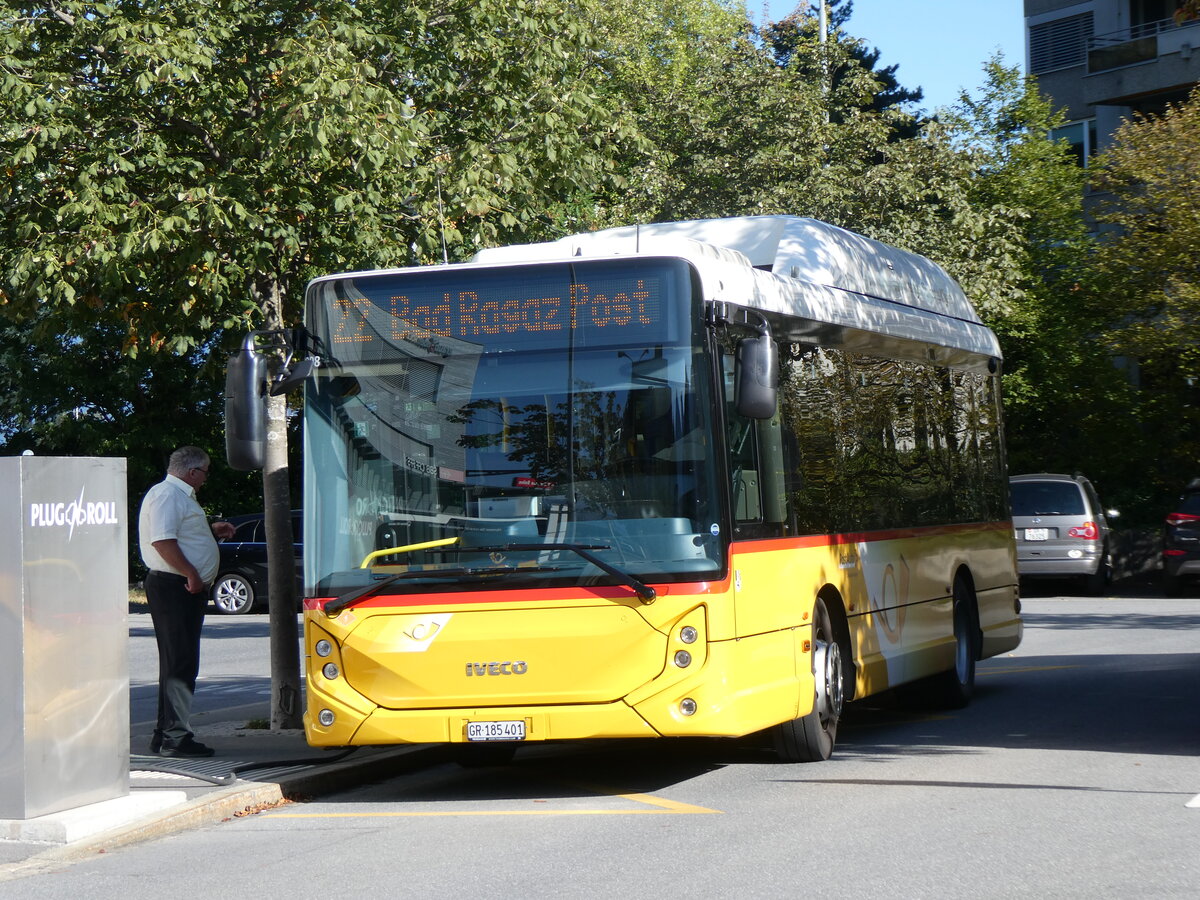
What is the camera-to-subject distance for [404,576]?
8.88 metres

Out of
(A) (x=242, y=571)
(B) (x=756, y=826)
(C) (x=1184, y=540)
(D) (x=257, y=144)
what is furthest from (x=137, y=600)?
(B) (x=756, y=826)

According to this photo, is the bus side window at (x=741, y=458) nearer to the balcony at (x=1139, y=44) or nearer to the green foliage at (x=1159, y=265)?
the green foliage at (x=1159, y=265)

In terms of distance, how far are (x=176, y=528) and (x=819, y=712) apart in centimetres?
414

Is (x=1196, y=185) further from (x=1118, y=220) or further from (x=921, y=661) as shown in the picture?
(x=921, y=661)

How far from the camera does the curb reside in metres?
7.55

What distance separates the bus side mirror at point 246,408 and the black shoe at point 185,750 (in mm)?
2295

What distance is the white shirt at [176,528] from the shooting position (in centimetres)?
1018


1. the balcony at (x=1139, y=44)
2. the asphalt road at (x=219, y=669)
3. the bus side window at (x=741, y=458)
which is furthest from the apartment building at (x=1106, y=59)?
the bus side window at (x=741, y=458)

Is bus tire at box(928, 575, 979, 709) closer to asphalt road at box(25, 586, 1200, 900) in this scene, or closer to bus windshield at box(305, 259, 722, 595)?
asphalt road at box(25, 586, 1200, 900)

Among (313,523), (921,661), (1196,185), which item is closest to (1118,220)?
(1196,185)

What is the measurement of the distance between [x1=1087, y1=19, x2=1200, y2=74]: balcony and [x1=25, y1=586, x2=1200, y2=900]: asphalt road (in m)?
29.7

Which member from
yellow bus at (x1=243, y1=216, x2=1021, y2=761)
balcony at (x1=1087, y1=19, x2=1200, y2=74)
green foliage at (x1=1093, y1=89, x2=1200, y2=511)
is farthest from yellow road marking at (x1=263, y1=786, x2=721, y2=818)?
balcony at (x1=1087, y1=19, x2=1200, y2=74)

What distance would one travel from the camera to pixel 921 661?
40.0 feet

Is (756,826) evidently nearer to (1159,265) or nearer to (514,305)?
(514,305)
